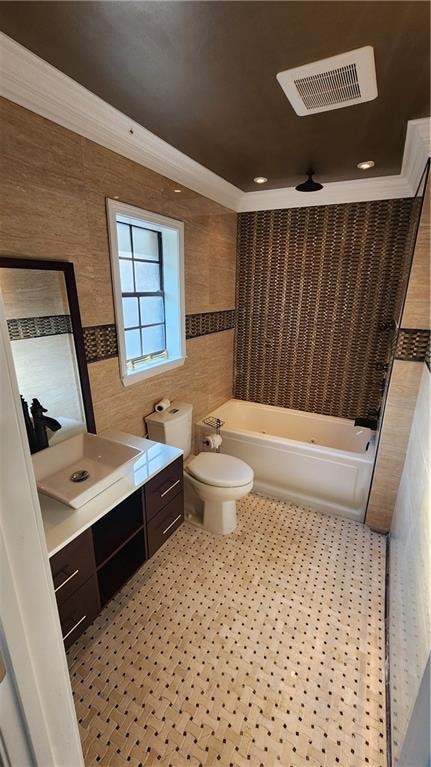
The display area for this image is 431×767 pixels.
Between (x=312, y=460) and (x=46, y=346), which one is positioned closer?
(x=46, y=346)

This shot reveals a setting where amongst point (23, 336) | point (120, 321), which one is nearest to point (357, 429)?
point (120, 321)

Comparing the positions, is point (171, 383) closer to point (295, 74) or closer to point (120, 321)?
point (120, 321)

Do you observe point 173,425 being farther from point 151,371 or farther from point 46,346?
point 46,346

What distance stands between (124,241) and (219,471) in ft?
5.34

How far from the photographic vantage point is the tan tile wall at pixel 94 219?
1.32 meters

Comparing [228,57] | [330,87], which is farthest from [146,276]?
[330,87]

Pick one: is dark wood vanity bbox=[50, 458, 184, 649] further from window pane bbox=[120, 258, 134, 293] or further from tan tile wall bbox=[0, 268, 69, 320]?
window pane bbox=[120, 258, 134, 293]

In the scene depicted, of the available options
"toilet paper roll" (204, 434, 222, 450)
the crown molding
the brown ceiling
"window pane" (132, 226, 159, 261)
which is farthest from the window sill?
the brown ceiling

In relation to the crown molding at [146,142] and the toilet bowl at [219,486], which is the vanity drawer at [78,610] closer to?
the toilet bowl at [219,486]

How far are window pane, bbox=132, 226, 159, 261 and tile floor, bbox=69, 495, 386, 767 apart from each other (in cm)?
198

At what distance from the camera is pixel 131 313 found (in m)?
2.17

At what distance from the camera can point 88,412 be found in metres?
1.76

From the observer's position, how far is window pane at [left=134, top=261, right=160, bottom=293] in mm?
2183

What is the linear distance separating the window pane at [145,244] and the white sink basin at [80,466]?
4.10 feet
